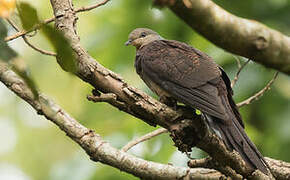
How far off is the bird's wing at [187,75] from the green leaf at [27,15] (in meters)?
2.12

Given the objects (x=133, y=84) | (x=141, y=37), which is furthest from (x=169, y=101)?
(x=133, y=84)

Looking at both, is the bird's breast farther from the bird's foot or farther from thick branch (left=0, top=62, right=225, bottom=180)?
thick branch (left=0, top=62, right=225, bottom=180)

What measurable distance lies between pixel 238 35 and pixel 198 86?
212cm

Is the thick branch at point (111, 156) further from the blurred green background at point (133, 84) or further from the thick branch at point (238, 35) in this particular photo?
the thick branch at point (238, 35)

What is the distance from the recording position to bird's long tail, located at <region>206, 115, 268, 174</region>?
3297 mm

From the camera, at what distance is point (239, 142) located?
344cm

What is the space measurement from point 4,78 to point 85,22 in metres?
5.18

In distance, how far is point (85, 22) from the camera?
8.23 meters

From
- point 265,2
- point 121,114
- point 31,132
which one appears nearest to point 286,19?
point 265,2

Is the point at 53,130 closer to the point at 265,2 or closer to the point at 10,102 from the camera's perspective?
the point at 10,102

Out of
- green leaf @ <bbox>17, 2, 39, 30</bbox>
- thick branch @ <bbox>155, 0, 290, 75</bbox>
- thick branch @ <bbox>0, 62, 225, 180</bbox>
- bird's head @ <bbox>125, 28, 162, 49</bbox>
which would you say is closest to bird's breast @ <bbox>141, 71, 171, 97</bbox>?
thick branch @ <bbox>0, 62, 225, 180</bbox>

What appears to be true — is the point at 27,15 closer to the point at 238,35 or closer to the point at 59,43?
the point at 59,43

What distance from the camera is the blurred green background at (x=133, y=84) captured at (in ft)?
17.0

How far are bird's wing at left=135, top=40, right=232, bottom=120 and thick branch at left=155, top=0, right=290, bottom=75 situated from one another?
5.87ft
